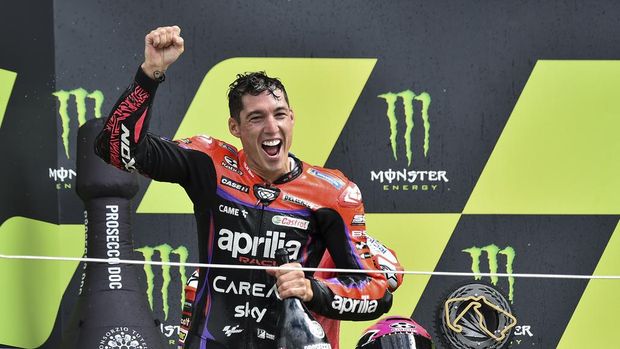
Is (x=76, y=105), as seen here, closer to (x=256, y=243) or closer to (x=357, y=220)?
(x=256, y=243)

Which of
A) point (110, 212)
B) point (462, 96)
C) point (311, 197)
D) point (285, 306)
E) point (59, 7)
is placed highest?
point (59, 7)

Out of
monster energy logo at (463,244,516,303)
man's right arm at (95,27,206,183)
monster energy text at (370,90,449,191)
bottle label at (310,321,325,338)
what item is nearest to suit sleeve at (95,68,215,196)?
man's right arm at (95,27,206,183)

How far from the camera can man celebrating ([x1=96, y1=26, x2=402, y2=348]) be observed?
140 inches

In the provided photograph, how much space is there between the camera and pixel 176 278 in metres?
5.05

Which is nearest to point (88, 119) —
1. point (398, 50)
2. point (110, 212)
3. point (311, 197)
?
point (110, 212)

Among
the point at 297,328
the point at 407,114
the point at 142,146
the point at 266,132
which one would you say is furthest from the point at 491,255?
the point at 142,146

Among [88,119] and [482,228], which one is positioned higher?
[88,119]

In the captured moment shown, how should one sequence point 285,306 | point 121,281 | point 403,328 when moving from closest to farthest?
point 285,306 < point 403,328 < point 121,281

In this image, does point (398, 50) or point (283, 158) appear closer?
point (283, 158)

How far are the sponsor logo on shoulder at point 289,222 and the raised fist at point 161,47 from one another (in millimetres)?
587

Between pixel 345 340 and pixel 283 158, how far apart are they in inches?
63.3

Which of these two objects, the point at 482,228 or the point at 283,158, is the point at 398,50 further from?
the point at 283,158

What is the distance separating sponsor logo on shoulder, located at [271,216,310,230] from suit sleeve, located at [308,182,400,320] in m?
0.06

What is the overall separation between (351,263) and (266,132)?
1.53 feet
